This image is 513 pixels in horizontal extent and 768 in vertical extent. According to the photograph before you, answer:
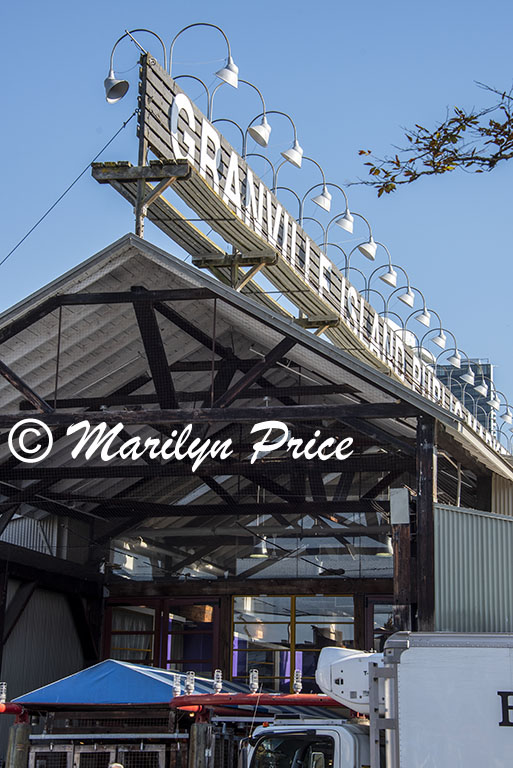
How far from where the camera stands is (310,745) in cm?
1143

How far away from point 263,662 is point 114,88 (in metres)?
12.3

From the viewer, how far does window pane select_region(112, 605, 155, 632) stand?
78.5 feet

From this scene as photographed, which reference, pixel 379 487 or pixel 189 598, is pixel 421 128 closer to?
pixel 379 487

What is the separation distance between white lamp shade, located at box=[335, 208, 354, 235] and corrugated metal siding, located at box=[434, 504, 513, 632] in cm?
1290

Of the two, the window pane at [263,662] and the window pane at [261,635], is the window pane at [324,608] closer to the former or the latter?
the window pane at [261,635]

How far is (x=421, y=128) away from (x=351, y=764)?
7372 mm

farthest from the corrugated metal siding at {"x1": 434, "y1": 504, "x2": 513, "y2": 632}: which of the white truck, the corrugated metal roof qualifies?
the white truck

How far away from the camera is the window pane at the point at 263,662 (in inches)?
891

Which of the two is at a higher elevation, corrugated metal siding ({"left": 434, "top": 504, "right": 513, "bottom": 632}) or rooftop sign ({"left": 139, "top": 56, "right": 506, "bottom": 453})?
rooftop sign ({"left": 139, "top": 56, "right": 506, "bottom": 453})

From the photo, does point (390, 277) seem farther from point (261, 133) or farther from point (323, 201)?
point (261, 133)

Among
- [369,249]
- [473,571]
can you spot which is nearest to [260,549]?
[369,249]

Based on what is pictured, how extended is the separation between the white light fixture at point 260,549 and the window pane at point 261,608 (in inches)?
36.4

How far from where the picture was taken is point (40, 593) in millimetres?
22531

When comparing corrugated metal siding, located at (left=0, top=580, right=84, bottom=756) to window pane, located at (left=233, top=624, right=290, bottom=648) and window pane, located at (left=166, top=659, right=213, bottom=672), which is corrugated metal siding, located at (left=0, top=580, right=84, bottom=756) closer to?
window pane, located at (left=166, top=659, right=213, bottom=672)
